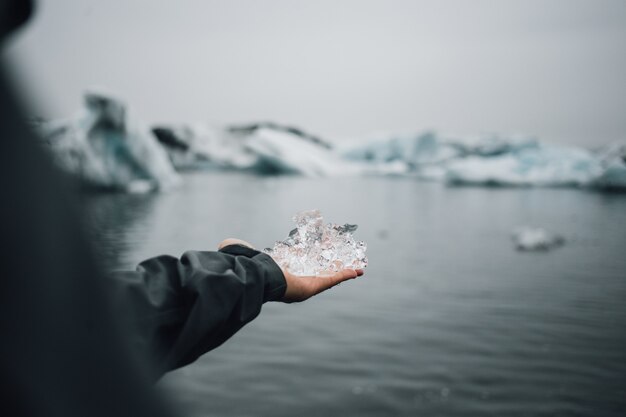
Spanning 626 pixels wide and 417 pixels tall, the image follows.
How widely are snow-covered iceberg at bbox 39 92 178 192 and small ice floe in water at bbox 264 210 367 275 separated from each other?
874 inches

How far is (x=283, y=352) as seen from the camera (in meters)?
6.16

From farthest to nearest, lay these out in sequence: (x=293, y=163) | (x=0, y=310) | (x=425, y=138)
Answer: (x=425, y=138), (x=293, y=163), (x=0, y=310)

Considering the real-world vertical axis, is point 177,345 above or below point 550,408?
above

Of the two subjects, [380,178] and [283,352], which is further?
[380,178]

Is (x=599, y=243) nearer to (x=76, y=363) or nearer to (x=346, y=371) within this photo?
(x=346, y=371)

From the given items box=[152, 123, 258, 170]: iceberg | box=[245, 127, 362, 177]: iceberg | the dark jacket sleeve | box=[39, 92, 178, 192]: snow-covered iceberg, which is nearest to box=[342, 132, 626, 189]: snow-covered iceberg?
box=[245, 127, 362, 177]: iceberg

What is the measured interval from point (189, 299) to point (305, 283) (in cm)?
44

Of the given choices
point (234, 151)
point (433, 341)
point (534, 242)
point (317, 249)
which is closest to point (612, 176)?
point (534, 242)

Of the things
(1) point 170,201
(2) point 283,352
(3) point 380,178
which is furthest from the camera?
(3) point 380,178

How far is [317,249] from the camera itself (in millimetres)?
2082

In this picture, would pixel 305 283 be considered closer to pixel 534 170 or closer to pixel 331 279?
pixel 331 279

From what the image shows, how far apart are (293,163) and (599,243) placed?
33.9 metres

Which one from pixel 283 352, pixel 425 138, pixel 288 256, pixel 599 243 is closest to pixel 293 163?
pixel 425 138

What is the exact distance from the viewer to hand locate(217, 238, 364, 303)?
1737 millimetres
